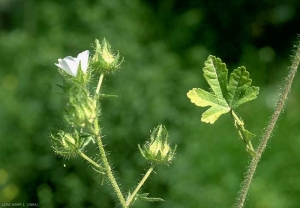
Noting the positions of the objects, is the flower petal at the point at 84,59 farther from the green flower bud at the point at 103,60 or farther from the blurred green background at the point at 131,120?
the blurred green background at the point at 131,120

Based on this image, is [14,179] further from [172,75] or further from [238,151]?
[238,151]

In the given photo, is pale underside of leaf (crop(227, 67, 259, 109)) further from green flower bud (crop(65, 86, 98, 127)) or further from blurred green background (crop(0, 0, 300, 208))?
blurred green background (crop(0, 0, 300, 208))

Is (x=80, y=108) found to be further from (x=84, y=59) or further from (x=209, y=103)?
(x=209, y=103)

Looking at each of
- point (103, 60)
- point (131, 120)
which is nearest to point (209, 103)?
point (103, 60)

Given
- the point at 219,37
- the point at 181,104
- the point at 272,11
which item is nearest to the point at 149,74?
the point at 181,104

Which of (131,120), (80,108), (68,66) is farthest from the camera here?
(131,120)

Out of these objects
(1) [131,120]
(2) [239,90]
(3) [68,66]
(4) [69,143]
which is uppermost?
(2) [239,90]

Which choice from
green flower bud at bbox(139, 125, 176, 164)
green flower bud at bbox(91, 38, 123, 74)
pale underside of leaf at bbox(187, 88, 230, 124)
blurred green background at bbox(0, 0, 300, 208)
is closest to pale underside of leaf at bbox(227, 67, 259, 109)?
pale underside of leaf at bbox(187, 88, 230, 124)

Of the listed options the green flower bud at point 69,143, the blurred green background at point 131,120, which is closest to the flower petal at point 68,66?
the green flower bud at point 69,143
